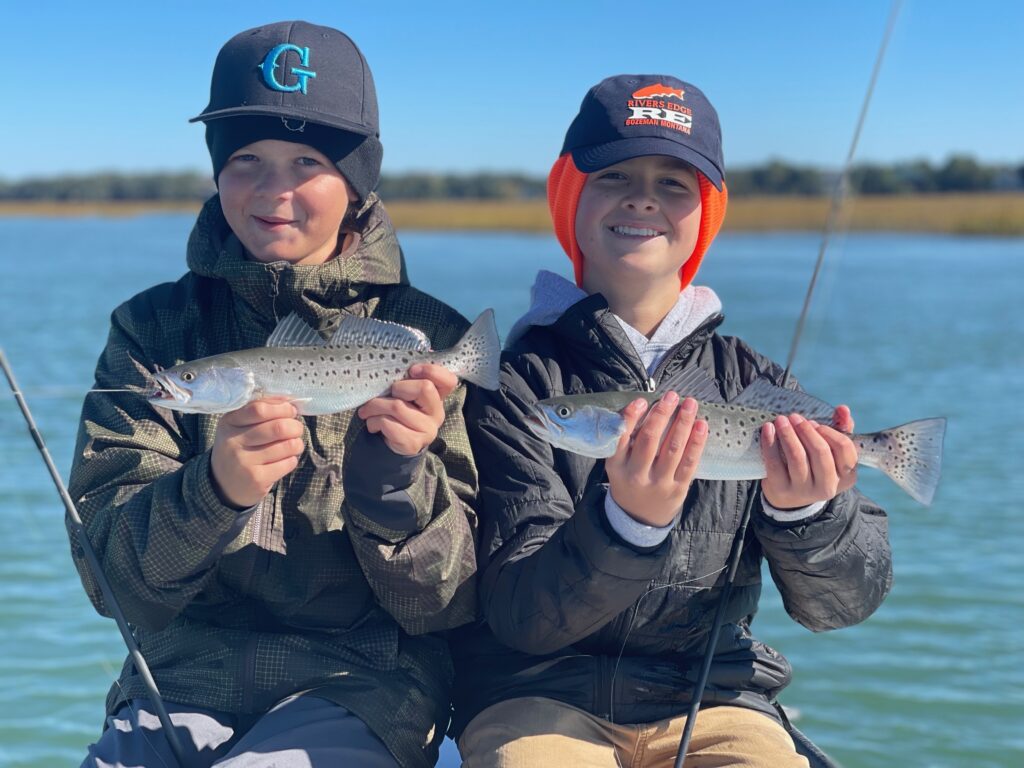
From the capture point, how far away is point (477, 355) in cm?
313

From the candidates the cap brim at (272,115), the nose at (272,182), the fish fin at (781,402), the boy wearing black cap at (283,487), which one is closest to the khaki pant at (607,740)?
the boy wearing black cap at (283,487)

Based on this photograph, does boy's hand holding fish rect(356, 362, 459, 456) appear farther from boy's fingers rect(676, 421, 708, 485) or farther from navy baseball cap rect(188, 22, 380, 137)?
navy baseball cap rect(188, 22, 380, 137)

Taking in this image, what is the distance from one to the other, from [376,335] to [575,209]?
1.11 metres

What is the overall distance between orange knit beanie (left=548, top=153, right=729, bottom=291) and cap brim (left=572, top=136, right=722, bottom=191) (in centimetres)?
6

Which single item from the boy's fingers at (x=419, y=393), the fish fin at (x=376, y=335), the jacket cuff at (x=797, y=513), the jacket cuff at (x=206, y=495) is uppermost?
the fish fin at (x=376, y=335)

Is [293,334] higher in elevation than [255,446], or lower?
higher

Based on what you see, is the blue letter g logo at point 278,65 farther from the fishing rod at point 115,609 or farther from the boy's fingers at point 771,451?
the boy's fingers at point 771,451

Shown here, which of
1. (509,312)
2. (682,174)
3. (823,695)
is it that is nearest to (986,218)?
(509,312)

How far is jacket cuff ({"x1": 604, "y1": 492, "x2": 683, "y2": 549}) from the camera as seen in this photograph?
3066 mm

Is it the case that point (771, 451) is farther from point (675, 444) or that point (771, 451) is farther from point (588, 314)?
point (588, 314)

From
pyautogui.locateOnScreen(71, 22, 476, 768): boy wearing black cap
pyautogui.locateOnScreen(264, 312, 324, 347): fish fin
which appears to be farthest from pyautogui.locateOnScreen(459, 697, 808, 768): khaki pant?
pyautogui.locateOnScreen(264, 312, 324, 347): fish fin

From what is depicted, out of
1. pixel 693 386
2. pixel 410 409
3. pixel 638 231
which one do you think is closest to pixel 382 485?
pixel 410 409

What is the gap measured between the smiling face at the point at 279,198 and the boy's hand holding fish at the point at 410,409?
0.76 metres

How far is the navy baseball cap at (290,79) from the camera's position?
349 cm
